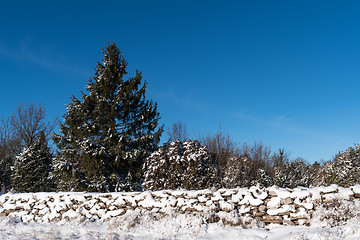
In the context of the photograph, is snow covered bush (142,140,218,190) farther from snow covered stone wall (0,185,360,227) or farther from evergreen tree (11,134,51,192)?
evergreen tree (11,134,51,192)

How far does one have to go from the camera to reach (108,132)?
12844 millimetres

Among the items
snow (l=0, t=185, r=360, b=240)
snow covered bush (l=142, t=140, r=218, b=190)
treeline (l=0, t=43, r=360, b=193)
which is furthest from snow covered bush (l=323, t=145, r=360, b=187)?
snow (l=0, t=185, r=360, b=240)

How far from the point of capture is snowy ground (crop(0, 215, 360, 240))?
5.03 meters

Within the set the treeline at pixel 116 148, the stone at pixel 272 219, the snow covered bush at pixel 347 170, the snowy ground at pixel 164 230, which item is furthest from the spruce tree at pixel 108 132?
the snow covered bush at pixel 347 170

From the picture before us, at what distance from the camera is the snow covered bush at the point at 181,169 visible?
382 inches

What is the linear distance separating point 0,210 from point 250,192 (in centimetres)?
790

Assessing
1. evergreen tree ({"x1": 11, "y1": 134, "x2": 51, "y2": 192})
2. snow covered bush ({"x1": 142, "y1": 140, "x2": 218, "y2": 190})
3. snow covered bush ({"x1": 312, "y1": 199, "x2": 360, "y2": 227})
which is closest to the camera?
snow covered bush ({"x1": 312, "y1": 199, "x2": 360, "y2": 227})

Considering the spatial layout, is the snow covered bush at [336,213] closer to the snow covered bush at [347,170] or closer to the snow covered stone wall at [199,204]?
the snow covered stone wall at [199,204]

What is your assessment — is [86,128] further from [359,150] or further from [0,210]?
[359,150]

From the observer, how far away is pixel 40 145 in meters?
16.5

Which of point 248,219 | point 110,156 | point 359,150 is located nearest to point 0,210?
point 110,156

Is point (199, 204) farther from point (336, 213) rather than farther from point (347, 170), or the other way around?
point (347, 170)

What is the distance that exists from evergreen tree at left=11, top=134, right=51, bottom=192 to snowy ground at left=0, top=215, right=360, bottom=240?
862cm

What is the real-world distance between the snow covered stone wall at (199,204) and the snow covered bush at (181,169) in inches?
94.6
